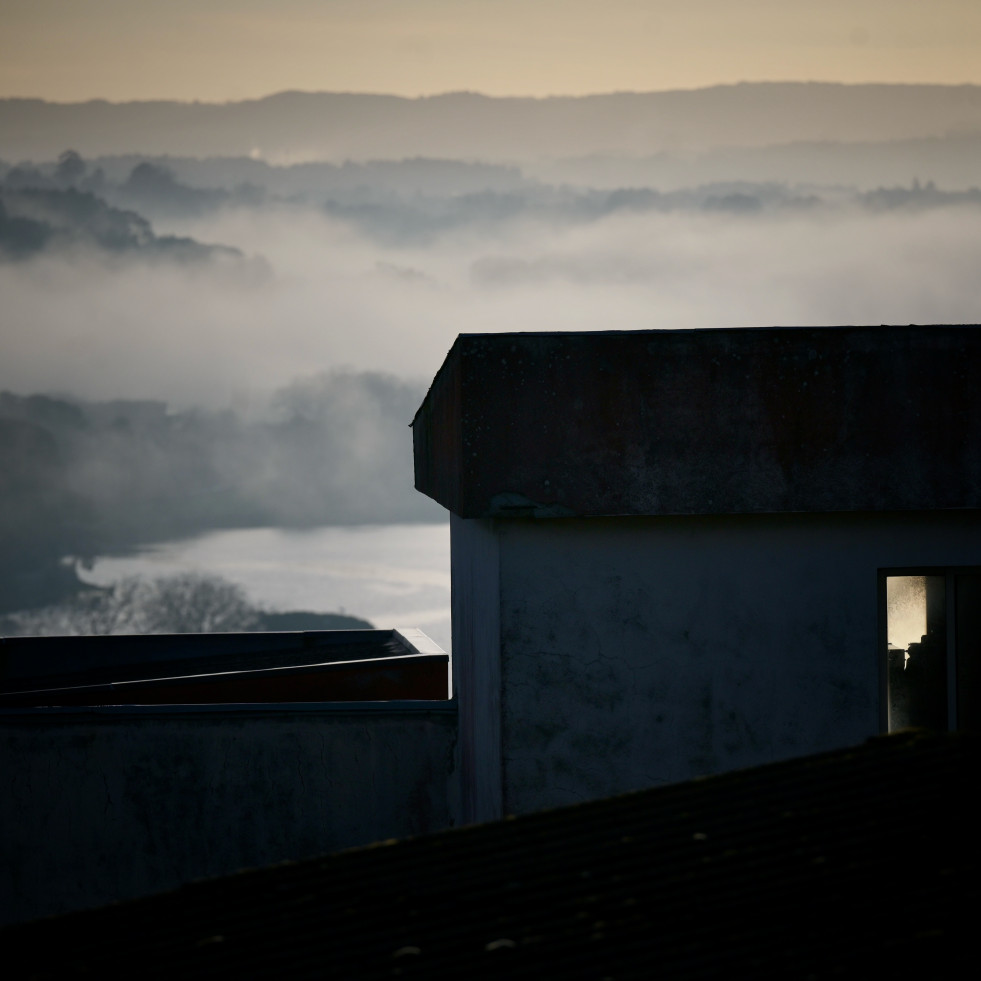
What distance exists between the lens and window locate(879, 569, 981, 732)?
6.79 m

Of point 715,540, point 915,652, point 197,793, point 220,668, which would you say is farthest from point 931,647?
point 220,668

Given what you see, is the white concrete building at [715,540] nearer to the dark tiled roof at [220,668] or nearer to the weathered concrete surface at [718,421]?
the weathered concrete surface at [718,421]

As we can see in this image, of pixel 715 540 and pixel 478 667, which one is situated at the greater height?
pixel 715 540

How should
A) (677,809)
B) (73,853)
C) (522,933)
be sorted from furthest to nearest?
(73,853) → (677,809) → (522,933)

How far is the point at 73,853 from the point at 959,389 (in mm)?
8483

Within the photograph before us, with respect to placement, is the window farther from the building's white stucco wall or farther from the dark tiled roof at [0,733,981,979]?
the dark tiled roof at [0,733,981,979]

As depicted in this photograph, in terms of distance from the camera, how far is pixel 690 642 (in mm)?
6758

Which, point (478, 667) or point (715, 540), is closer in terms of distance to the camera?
point (715, 540)

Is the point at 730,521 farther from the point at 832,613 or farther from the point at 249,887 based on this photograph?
the point at 249,887

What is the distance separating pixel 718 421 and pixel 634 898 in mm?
3931

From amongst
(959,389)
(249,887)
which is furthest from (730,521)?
(249,887)

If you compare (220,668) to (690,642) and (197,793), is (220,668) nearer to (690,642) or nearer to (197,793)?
(197,793)

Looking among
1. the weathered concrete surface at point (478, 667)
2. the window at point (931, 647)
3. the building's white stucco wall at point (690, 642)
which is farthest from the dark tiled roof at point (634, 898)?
the window at point (931, 647)

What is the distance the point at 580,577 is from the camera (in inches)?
264
